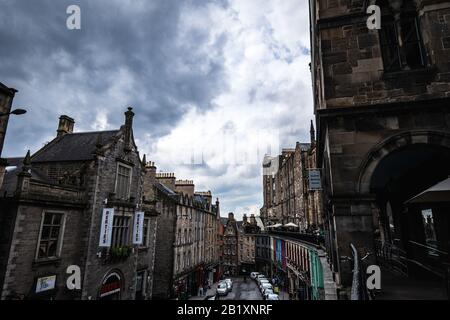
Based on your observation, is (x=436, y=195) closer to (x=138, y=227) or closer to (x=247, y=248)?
(x=138, y=227)

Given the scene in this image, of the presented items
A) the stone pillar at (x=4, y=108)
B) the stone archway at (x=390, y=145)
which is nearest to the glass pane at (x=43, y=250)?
the stone pillar at (x=4, y=108)

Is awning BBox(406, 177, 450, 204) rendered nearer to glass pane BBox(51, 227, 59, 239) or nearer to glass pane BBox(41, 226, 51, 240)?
glass pane BBox(41, 226, 51, 240)

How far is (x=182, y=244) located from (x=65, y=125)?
706 inches

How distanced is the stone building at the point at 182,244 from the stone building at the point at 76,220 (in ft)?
18.6

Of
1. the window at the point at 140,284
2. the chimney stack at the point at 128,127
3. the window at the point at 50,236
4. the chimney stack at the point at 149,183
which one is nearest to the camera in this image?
the window at the point at 50,236

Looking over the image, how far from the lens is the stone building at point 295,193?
36.8m

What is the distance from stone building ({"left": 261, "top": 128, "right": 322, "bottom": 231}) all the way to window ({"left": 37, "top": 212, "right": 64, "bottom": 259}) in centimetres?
2234

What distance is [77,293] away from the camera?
A: 46.8 feet

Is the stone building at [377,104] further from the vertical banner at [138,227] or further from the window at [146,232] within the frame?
the window at [146,232]

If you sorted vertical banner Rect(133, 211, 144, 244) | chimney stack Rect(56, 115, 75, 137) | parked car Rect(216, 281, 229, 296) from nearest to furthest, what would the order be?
1. vertical banner Rect(133, 211, 144, 244)
2. chimney stack Rect(56, 115, 75, 137)
3. parked car Rect(216, 281, 229, 296)

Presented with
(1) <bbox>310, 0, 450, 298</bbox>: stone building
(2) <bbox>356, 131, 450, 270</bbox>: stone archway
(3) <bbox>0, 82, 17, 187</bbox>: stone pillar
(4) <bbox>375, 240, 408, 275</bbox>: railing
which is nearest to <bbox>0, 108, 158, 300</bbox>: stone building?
(3) <bbox>0, 82, 17, 187</bbox>: stone pillar

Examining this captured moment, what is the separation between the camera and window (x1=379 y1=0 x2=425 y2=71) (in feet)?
26.1

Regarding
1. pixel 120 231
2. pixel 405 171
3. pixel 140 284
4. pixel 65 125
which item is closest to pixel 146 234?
pixel 140 284
